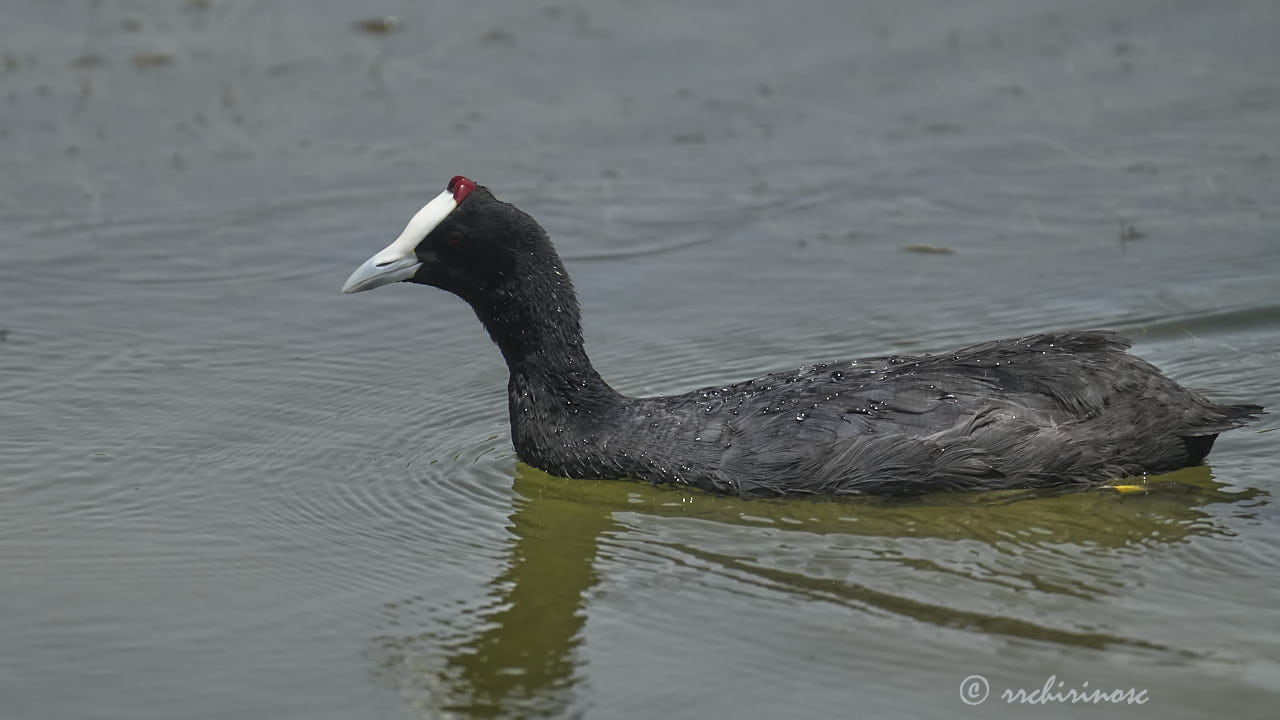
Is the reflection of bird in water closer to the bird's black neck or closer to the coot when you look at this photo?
the coot

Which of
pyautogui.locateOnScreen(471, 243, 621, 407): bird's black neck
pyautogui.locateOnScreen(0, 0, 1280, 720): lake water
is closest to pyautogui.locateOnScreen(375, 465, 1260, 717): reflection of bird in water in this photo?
pyautogui.locateOnScreen(0, 0, 1280, 720): lake water

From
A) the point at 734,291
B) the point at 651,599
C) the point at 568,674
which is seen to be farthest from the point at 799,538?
the point at 734,291

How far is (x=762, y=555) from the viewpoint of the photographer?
260 inches

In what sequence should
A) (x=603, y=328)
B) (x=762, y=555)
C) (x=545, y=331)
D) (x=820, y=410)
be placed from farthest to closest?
(x=603, y=328), (x=545, y=331), (x=820, y=410), (x=762, y=555)

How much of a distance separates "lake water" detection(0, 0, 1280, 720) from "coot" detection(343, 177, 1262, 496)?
15cm

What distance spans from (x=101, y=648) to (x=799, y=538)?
259cm

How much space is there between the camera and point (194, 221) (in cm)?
1094

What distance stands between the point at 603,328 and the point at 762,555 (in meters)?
2.94

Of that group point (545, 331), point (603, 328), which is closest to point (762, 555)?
point (545, 331)

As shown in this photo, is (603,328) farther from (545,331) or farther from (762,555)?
(762,555)

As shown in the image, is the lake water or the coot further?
the coot

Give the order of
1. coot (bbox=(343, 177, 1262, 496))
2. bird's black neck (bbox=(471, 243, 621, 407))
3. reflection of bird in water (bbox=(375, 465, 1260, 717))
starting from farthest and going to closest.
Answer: bird's black neck (bbox=(471, 243, 621, 407)), coot (bbox=(343, 177, 1262, 496)), reflection of bird in water (bbox=(375, 465, 1260, 717))

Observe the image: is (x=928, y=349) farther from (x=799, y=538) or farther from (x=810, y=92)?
(x=810, y=92)

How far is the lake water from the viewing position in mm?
5852
